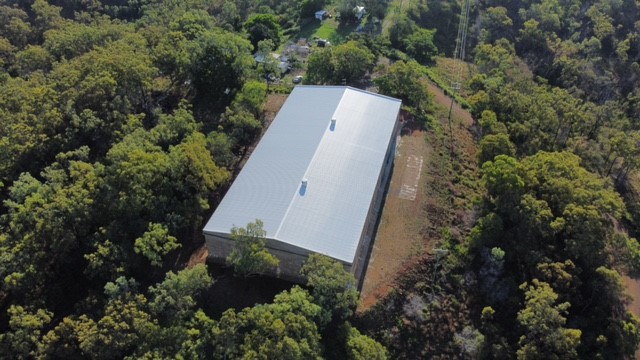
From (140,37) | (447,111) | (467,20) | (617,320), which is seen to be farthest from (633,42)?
(140,37)

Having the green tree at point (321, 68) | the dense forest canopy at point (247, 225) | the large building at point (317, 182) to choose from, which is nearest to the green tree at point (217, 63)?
the dense forest canopy at point (247, 225)

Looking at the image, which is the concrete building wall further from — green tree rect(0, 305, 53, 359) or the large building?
green tree rect(0, 305, 53, 359)

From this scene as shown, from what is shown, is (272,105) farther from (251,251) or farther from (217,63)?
(251,251)

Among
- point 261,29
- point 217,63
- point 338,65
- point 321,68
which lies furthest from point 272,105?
point 261,29

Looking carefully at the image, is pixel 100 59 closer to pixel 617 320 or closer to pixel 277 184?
pixel 277 184

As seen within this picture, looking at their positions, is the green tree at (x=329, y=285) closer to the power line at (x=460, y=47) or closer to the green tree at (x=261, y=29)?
the power line at (x=460, y=47)
